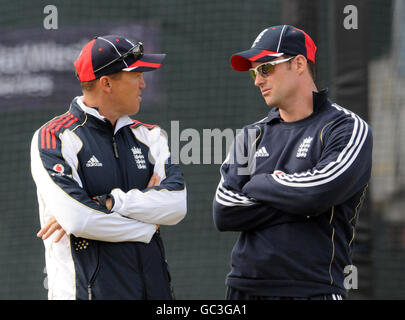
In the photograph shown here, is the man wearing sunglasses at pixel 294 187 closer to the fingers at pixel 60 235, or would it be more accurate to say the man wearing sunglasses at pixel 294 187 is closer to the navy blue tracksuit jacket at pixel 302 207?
the navy blue tracksuit jacket at pixel 302 207

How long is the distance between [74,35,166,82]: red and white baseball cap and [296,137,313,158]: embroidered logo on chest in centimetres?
80

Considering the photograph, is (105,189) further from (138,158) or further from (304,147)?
(304,147)

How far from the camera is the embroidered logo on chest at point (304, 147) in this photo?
309cm

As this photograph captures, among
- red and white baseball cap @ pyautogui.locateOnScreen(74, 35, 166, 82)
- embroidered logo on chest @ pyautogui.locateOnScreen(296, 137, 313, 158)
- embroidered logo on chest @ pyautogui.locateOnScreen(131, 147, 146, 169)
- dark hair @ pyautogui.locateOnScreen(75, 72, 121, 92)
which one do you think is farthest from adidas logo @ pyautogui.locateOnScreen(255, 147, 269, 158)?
dark hair @ pyautogui.locateOnScreen(75, 72, 121, 92)

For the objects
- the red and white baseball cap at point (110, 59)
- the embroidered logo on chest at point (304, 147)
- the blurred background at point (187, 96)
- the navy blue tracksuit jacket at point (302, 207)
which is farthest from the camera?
the blurred background at point (187, 96)

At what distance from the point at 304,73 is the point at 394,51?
3.28 metres

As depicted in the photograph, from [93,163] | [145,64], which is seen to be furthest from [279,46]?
[93,163]

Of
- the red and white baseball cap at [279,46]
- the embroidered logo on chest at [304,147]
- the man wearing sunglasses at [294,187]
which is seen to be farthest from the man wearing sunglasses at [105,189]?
the embroidered logo on chest at [304,147]

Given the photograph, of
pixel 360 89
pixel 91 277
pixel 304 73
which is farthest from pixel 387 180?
pixel 91 277

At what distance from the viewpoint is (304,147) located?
3.10 m

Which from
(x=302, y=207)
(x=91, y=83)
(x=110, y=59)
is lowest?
(x=302, y=207)

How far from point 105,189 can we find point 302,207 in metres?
0.89

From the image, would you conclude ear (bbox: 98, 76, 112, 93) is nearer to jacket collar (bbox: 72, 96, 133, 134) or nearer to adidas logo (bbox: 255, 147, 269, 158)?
jacket collar (bbox: 72, 96, 133, 134)

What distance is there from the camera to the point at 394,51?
20.5 ft
